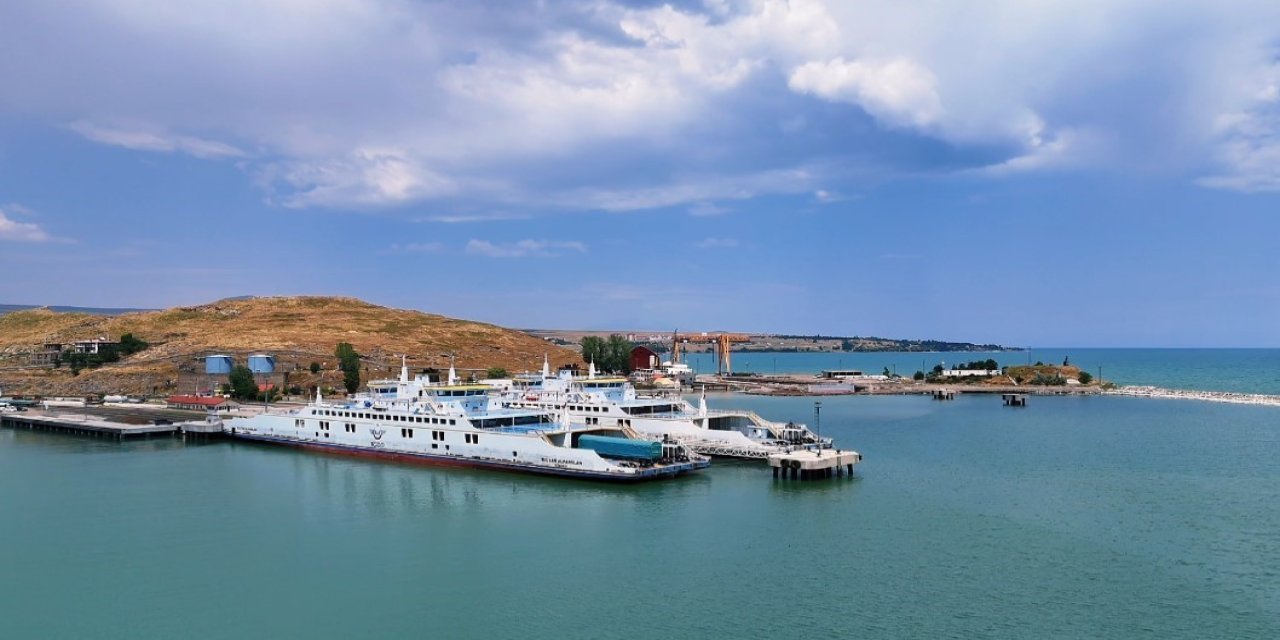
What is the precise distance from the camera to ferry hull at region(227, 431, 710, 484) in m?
48.4

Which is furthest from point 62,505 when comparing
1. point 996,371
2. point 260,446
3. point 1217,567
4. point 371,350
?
point 996,371

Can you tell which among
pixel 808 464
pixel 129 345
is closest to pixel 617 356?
pixel 129 345

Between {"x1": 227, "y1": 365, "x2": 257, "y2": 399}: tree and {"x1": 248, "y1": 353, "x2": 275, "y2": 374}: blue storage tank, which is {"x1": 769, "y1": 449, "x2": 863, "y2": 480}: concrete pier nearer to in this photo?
{"x1": 227, "y1": 365, "x2": 257, "y2": 399}: tree

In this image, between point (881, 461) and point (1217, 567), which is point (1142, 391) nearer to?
point (881, 461)

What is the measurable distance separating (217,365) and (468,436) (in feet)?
222

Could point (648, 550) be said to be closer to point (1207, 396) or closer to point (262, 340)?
point (1207, 396)

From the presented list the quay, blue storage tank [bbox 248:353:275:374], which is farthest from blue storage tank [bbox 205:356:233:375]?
the quay

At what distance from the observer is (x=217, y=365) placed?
354 ft

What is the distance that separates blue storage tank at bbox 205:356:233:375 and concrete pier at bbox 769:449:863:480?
3209 inches

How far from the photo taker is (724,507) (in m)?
42.8

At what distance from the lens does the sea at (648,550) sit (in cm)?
2736

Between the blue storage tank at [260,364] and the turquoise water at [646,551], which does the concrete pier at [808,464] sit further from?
the blue storage tank at [260,364]

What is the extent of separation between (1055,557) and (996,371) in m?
125

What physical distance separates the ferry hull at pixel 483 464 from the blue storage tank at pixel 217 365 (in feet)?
151
